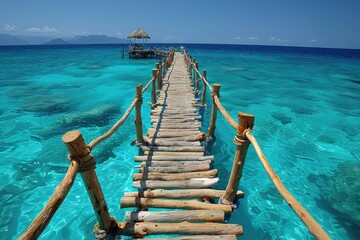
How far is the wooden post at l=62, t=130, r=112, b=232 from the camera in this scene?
2340 millimetres

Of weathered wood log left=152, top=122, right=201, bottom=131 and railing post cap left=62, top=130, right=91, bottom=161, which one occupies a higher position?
railing post cap left=62, top=130, right=91, bottom=161

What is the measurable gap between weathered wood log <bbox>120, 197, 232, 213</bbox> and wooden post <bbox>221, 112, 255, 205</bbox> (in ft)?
0.64

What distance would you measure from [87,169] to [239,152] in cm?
220

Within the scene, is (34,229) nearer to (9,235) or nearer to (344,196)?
(9,235)

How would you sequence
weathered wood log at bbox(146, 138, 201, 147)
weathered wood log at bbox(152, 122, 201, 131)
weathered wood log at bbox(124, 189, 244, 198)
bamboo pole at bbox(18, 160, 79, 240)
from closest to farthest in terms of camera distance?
1. bamboo pole at bbox(18, 160, 79, 240)
2. weathered wood log at bbox(124, 189, 244, 198)
3. weathered wood log at bbox(146, 138, 201, 147)
4. weathered wood log at bbox(152, 122, 201, 131)

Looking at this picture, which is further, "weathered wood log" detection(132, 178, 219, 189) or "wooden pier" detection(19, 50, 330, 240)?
"weathered wood log" detection(132, 178, 219, 189)

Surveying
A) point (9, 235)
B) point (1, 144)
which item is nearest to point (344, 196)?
point (9, 235)

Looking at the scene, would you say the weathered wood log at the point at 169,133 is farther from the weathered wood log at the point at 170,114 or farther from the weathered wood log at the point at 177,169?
the weathered wood log at the point at 177,169

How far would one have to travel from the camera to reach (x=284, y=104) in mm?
15852

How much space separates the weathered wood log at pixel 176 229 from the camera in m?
3.39

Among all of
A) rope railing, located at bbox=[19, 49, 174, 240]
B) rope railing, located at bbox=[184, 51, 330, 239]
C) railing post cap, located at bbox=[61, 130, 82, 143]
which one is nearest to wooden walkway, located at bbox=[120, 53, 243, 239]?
rope railing, located at bbox=[184, 51, 330, 239]

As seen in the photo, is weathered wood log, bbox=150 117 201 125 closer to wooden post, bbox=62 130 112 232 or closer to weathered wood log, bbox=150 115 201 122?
weathered wood log, bbox=150 115 201 122

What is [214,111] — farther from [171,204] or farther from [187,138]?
[171,204]

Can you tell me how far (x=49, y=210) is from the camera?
1.95 metres
